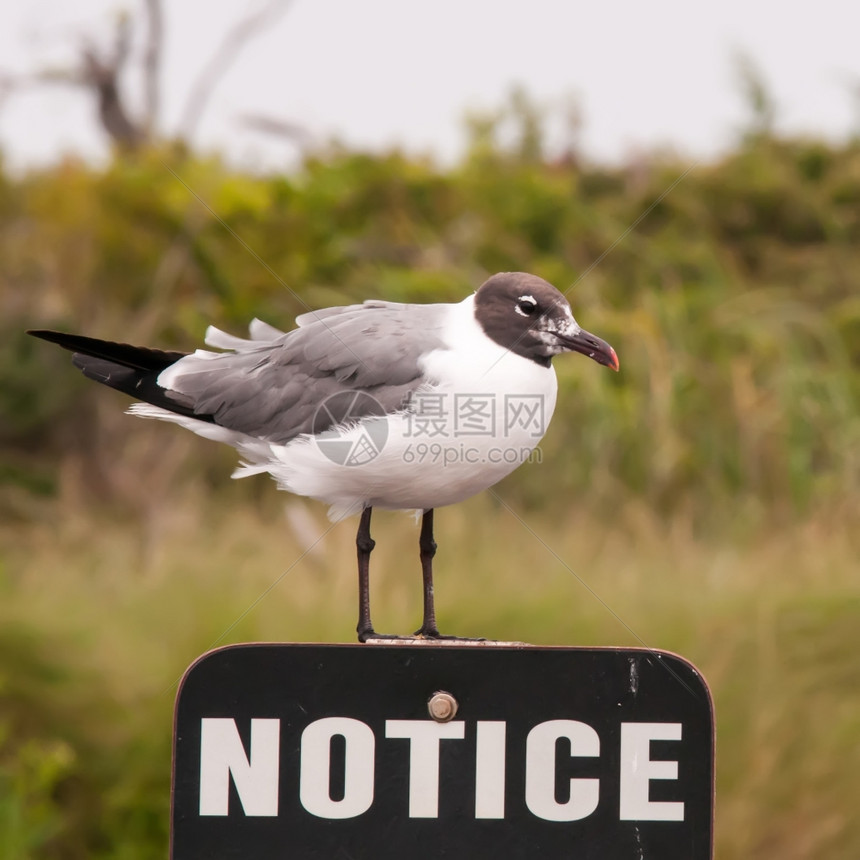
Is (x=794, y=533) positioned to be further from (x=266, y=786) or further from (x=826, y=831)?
(x=266, y=786)

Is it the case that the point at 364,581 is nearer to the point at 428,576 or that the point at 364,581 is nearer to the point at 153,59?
the point at 428,576

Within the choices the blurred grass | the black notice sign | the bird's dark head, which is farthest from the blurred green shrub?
the black notice sign

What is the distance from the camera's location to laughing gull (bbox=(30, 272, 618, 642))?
2.18 metres

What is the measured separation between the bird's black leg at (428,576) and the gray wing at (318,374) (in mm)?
319

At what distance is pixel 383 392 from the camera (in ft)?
7.44

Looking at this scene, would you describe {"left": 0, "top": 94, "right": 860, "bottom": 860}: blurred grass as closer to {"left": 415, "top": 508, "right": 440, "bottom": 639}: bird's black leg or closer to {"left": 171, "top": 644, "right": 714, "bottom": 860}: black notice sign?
{"left": 415, "top": 508, "right": 440, "bottom": 639}: bird's black leg

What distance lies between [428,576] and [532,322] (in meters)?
0.56

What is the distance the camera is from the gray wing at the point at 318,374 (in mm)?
2277

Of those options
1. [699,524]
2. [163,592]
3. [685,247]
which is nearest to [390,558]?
[163,592]

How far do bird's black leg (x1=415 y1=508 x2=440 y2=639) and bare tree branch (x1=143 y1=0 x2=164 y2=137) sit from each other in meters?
11.4

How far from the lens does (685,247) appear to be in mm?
8938

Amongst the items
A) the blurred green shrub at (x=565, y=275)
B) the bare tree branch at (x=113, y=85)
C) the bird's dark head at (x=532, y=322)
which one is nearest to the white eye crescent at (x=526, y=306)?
the bird's dark head at (x=532, y=322)

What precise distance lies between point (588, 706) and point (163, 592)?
3282 millimetres

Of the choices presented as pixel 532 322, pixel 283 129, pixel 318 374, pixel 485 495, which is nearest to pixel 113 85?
pixel 283 129
